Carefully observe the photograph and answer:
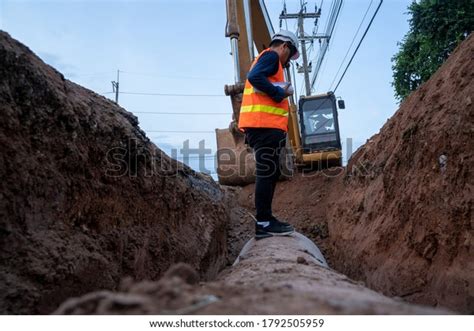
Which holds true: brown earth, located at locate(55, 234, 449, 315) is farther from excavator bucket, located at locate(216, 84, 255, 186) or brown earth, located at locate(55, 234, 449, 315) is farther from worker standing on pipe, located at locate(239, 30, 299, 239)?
excavator bucket, located at locate(216, 84, 255, 186)

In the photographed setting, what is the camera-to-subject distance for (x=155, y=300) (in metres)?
0.98

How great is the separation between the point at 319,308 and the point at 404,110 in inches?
154

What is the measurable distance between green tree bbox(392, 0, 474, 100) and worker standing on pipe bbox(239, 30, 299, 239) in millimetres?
6903

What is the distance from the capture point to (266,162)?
360cm

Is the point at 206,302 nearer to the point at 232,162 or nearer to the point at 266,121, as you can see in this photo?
the point at 266,121

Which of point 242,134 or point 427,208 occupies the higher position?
point 242,134

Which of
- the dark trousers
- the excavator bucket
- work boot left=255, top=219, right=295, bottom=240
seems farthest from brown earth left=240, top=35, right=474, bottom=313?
the excavator bucket

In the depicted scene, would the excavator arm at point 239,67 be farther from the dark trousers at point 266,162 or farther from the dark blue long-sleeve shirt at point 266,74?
the dark trousers at point 266,162

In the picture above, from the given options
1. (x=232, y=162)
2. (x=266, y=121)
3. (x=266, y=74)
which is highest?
(x=266, y=74)

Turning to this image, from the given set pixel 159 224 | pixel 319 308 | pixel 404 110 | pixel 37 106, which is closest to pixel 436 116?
pixel 404 110

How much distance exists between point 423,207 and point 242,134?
378 centimetres

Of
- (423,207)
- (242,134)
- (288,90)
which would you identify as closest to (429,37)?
(242,134)

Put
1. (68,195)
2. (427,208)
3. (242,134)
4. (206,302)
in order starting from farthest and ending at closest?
(242,134) → (427,208) → (68,195) → (206,302)

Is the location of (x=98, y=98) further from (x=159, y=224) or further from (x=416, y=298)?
(x=416, y=298)
